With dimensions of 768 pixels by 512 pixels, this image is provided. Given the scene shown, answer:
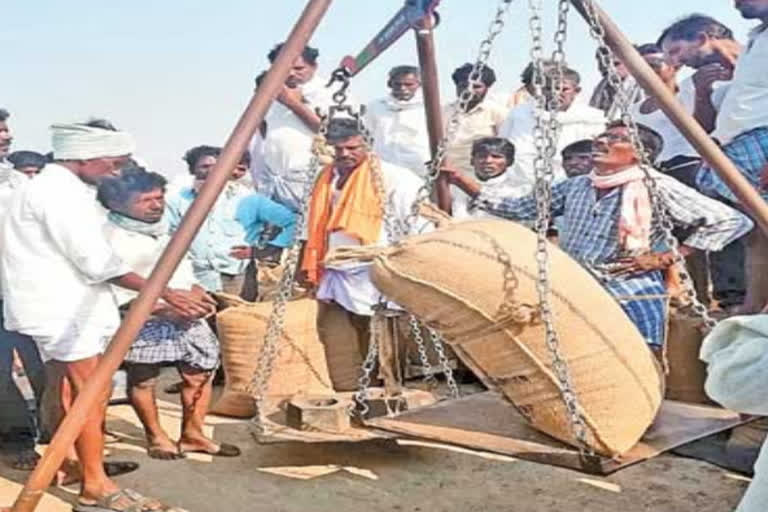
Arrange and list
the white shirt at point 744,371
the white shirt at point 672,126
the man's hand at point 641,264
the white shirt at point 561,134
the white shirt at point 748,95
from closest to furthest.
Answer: the white shirt at point 744,371, the man's hand at point 641,264, the white shirt at point 748,95, the white shirt at point 672,126, the white shirt at point 561,134

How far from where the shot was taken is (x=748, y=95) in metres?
5.11

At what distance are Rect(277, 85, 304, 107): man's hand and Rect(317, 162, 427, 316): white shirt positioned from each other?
1094 millimetres

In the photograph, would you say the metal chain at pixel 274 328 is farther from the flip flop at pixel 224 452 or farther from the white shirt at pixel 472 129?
the white shirt at pixel 472 129

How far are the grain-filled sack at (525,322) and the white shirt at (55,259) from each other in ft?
4.87

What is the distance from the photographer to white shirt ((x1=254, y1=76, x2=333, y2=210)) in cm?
718

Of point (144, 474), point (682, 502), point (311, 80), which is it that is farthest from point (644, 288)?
point (311, 80)

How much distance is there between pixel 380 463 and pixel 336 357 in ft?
4.29

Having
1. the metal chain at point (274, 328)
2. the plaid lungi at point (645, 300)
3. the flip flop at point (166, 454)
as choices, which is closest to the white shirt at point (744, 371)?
the plaid lungi at point (645, 300)

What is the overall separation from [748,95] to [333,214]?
8.06 feet

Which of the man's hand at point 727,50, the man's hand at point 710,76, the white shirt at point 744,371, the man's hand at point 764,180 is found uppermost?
the man's hand at point 727,50

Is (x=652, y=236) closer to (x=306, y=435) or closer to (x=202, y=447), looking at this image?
(x=306, y=435)

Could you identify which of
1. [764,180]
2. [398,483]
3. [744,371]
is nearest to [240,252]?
[398,483]

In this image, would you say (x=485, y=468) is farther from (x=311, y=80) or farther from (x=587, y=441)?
(x=311, y=80)

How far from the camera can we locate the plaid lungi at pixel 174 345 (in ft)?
16.8
